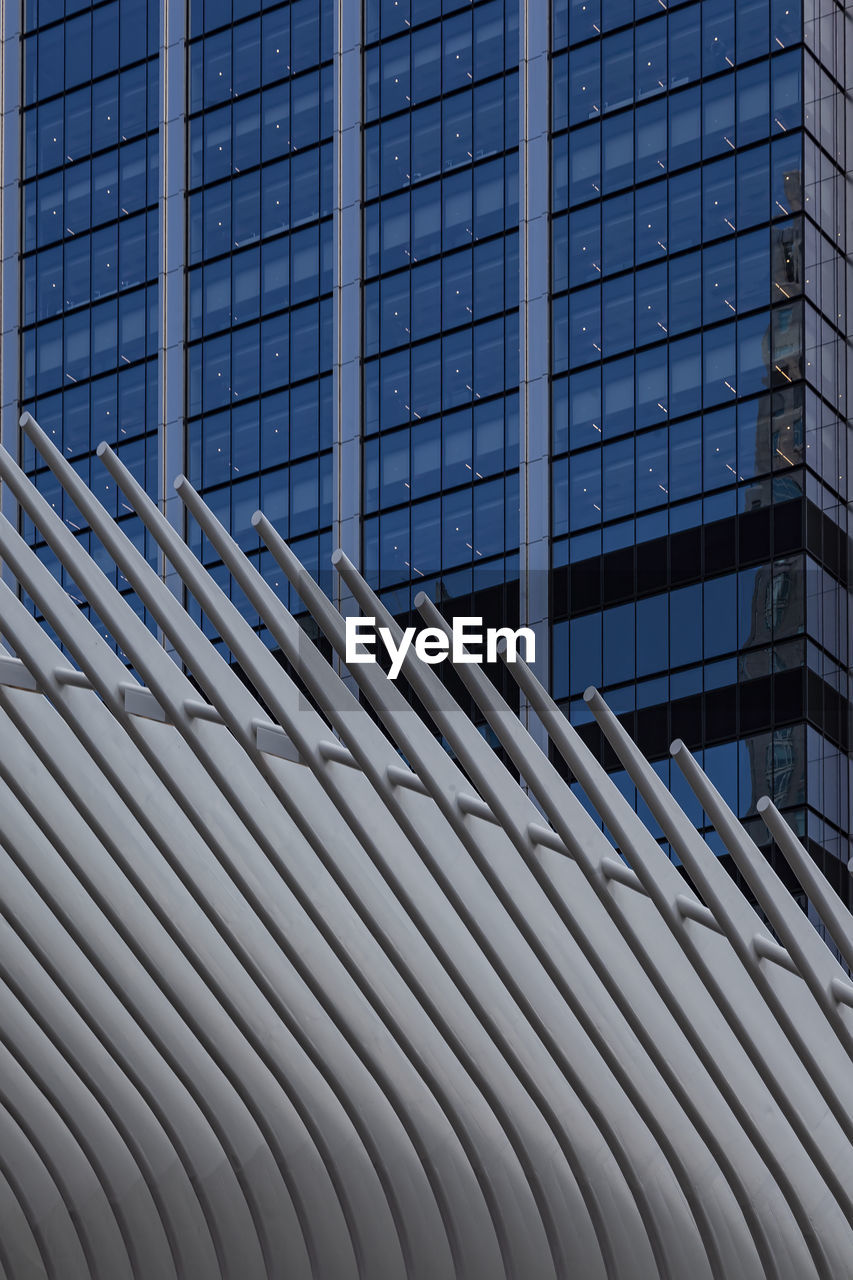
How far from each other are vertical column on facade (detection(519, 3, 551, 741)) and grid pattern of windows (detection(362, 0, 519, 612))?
317 mm

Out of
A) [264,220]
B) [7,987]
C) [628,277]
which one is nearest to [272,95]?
[264,220]

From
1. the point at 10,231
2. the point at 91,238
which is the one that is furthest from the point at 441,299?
the point at 10,231

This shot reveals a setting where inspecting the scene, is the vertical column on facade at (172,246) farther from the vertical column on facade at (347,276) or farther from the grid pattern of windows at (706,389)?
the grid pattern of windows at (706,389)

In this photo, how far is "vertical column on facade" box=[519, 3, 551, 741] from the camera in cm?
5994

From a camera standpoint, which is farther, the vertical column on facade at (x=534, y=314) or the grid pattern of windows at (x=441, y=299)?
the grid pattern of windows at (x=441, y=299)

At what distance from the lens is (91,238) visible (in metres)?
70.1

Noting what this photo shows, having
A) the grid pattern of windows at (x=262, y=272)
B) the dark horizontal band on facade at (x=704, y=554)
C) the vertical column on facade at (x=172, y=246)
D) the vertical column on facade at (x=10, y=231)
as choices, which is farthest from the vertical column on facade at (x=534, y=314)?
the vertical column on facade at (x=10, y=231)

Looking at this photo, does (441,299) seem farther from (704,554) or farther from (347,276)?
(704,554)

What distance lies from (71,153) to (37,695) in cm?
5607

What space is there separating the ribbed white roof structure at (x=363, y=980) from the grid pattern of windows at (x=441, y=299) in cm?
4068

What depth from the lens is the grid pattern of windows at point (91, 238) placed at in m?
68.8

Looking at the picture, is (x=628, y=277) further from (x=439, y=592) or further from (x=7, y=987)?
(x=7, y=987)

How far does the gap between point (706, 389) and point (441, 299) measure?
7.66 m

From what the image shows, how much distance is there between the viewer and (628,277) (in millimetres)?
59812
